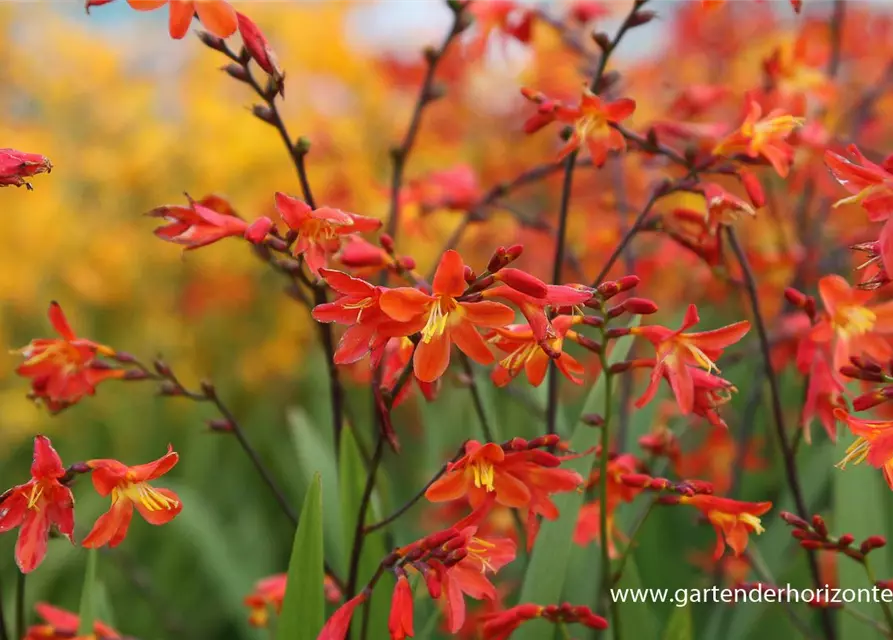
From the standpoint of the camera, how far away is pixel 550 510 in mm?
736

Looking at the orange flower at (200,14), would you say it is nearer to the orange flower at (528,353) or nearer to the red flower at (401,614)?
the orange flower at (528,353)


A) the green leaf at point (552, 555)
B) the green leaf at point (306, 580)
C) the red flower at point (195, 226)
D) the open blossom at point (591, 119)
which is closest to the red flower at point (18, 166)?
the red flower at point (195, 226)

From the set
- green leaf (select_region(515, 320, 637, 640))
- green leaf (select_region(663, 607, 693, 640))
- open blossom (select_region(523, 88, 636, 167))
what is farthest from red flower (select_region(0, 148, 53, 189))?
green leaf (select_region(663, 607, 693, 640))

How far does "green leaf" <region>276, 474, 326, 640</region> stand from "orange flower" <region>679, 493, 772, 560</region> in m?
0.33

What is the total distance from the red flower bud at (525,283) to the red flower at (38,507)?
0.37m

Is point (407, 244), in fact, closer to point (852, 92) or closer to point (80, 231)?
point (80, 231)

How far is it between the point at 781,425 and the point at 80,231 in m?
2.05

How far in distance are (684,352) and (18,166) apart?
563 mm

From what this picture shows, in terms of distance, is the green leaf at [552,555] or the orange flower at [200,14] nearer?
the orange flower at [200,14]

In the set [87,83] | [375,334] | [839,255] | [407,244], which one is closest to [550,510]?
[375,334]

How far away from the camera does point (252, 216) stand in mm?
2408

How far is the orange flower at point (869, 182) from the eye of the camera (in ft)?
2.10

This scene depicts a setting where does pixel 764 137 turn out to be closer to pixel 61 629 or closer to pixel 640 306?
pixel 640 306

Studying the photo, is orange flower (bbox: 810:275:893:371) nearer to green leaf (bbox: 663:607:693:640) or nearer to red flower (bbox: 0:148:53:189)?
green leaf (bbox: 663:607:693:640)
